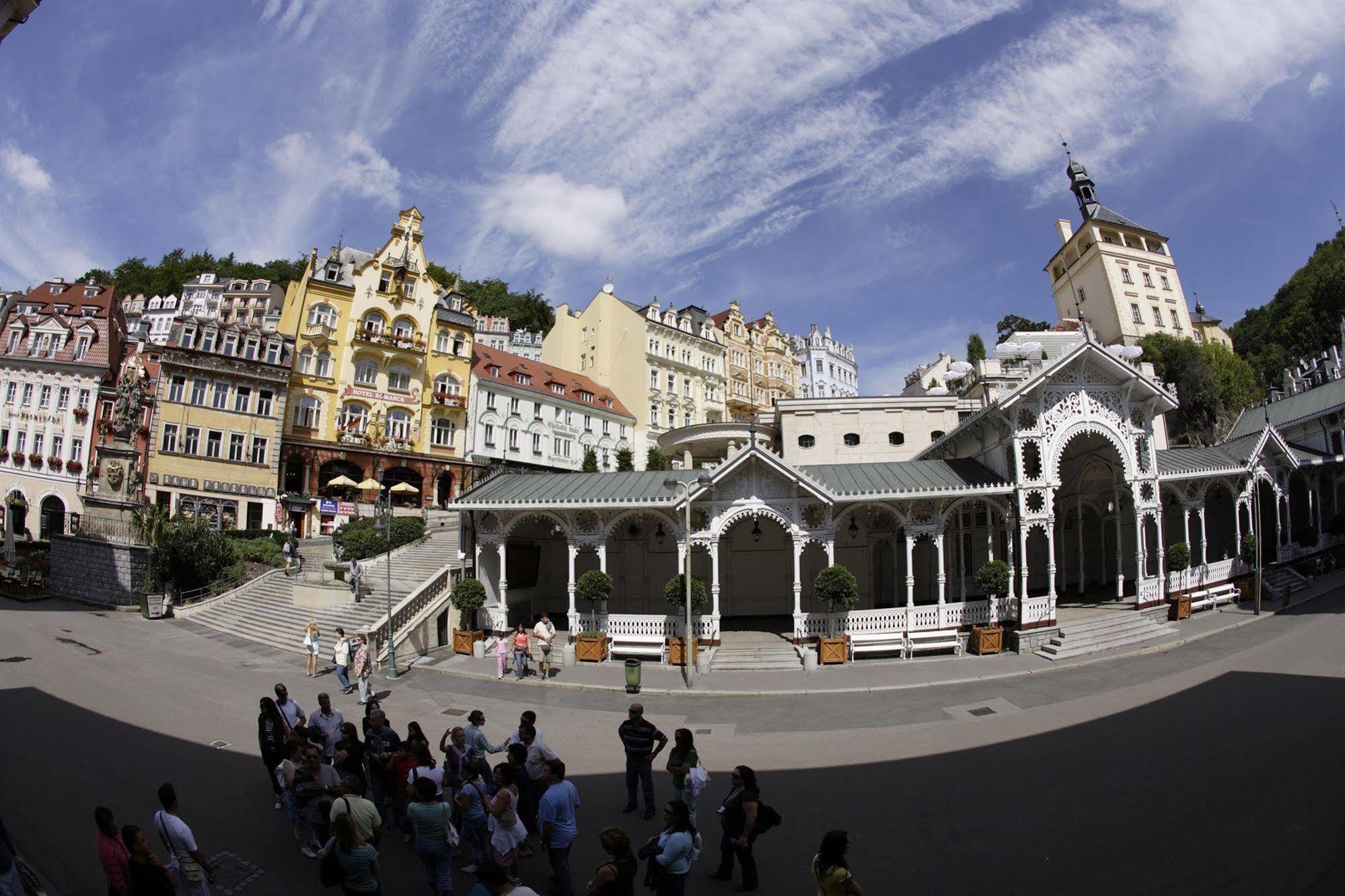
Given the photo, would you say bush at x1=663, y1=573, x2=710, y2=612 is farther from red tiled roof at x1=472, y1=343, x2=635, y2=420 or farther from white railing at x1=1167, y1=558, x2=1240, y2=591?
red tiled roof at x1=472, y1=343, x2=635, y2=420

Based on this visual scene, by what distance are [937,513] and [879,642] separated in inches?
180

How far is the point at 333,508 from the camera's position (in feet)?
131

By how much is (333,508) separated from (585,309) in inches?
1231

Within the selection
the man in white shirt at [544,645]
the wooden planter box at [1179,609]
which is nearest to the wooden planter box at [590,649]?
the man in white shirt at [544,645]

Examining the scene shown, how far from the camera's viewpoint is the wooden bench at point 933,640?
20219 mm

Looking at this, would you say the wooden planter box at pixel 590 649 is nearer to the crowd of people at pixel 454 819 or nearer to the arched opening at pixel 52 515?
the crowd of people at pixel 454 819

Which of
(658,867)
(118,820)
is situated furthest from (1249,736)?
(118,820)

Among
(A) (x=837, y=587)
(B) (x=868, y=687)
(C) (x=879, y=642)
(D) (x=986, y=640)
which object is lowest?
(B) (x=868, y=687)

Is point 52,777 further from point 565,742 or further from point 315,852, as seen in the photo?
point 565,742

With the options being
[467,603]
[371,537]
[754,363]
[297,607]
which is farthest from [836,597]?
[754,363]

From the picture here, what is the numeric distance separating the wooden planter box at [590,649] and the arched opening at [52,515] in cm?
4238

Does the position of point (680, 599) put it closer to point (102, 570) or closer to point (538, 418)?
point (102, 570)

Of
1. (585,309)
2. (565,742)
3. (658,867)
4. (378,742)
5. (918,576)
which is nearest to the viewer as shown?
(658,867)

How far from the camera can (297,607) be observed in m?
25.3
